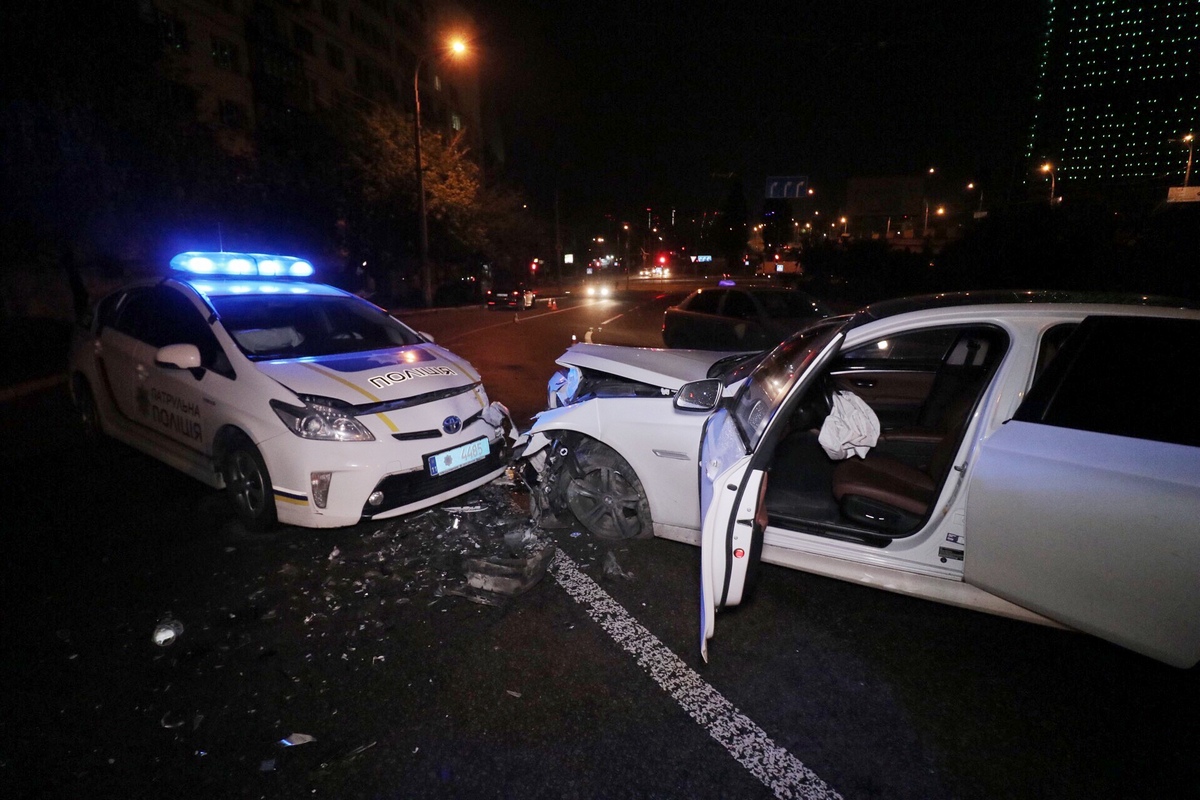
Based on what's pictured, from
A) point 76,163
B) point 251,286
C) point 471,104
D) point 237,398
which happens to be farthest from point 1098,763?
point 471,104

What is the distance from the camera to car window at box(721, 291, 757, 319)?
1005 centimetres

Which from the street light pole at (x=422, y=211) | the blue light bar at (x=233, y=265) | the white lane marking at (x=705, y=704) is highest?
the street light pole at (x=422, y=211)

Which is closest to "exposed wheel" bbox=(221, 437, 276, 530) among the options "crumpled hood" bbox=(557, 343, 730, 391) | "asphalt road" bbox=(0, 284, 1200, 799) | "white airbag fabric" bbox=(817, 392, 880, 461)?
"asphalt road" bbox=(0, 284, 1200, 799)

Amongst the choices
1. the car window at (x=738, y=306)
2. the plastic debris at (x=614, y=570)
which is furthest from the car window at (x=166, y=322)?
the car window at (x=738, y=306)

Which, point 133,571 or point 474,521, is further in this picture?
point 474,521

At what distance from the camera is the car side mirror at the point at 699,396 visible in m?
3.56

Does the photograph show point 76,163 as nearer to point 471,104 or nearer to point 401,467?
point 401,467

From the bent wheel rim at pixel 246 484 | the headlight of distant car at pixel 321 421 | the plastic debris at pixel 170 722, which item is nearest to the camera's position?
the plastic debris at pixel 170 722

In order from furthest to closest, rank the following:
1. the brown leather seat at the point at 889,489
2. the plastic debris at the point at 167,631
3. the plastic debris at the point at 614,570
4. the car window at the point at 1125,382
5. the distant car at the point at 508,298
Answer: the distant car at the point at 508,298 → the plastic debris at the point at 614,570 → the brown leather seat at the point at 889,489 → the plastic debris at the point at 167,631 → the car window at the point at 1125,382

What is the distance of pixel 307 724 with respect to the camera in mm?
2455

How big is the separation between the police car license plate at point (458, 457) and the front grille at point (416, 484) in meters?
0.04

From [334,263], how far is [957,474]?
2978 centimetres

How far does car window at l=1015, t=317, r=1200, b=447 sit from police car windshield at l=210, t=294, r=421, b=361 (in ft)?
14.2

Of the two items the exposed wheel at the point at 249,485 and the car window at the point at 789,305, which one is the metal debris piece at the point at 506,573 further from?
the car window at the point at 789,305
